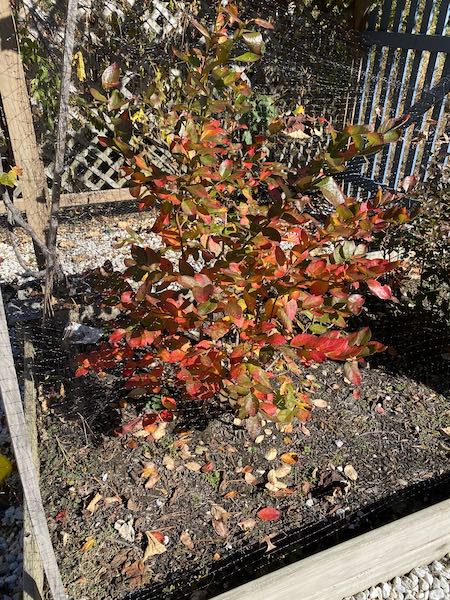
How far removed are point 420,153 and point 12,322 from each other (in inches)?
160

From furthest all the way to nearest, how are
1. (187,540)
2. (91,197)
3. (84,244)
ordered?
(84,244) → (91,197) → (187,540)

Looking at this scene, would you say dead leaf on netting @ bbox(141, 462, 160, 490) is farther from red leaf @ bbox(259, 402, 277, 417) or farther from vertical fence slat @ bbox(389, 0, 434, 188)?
vertical fence slat @ bbox(389, 0, 434, 188)

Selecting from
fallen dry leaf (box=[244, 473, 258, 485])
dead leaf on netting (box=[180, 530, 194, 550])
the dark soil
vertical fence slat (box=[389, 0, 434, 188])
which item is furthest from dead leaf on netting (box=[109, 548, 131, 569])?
vertical fence slat (box=[389, 0, 434, 188])

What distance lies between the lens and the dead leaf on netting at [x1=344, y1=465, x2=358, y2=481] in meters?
2.19

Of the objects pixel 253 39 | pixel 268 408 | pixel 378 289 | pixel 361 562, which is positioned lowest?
pixel 361 562

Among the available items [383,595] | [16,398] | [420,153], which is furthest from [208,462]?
[420,153]

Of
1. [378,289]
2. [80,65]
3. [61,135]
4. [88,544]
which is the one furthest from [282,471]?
[80,65]

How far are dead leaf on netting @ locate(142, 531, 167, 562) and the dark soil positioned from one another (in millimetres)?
18

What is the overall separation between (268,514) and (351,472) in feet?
1.48

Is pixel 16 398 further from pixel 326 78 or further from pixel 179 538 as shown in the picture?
pixel 326 78

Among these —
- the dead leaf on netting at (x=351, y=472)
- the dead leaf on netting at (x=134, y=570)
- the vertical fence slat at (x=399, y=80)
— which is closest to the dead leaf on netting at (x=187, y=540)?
the dead leaf on netting at (x=134, y=570)

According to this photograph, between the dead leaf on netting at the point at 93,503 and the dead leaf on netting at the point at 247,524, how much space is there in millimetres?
584

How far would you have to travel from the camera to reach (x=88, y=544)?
6.15 ft

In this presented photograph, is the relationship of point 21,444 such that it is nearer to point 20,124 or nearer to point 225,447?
point 225,447
